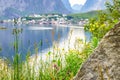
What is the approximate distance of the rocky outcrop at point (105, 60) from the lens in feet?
10.1

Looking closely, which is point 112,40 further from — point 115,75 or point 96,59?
point 115,75

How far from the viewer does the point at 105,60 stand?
3.20 meters

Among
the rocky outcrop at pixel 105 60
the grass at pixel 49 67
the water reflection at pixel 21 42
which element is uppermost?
the water reflection at pixel 21 42

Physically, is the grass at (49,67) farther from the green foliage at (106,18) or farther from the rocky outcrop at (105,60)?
the green foliage at (106,18)

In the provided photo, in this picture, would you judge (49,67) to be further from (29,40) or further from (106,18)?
(106,18)

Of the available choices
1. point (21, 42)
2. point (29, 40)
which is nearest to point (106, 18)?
point (21, 42)

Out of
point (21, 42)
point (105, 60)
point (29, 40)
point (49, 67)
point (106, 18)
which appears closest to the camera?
point (105, 60)

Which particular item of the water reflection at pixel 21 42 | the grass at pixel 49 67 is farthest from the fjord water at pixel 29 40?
the grass at pixel 49 67

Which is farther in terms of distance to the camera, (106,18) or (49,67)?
(106,18)

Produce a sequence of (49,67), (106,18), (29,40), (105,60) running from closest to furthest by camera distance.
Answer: (105,60), (29,40), (49,67), (106,18)

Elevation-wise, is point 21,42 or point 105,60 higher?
point 21,42

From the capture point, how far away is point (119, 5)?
19.0m

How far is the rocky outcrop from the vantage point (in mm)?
3074

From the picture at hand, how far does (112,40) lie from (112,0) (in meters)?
16.6
